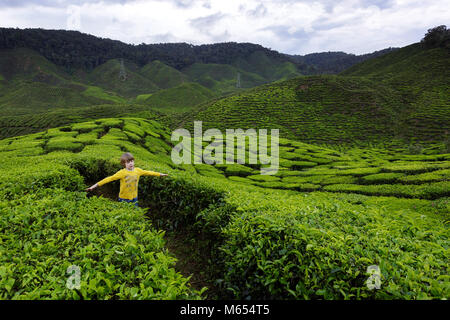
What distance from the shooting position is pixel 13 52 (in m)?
134

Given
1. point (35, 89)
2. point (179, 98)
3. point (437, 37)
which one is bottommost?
point (179, 98)

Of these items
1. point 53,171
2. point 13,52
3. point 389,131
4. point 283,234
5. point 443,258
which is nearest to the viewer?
point 443,258

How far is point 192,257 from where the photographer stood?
6578mm

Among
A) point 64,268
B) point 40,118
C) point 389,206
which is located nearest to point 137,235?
point 64,268

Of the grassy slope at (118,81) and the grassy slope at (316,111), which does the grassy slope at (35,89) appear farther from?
the grassy slope at (316,111)

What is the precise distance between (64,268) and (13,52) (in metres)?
190

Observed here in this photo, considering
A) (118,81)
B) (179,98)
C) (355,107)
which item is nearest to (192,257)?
(355,107)

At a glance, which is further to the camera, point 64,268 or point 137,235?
point 137,235

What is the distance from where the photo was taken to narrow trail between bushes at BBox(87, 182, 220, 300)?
222 inches

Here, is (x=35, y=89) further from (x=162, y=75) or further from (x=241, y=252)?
(x=241, y=252)

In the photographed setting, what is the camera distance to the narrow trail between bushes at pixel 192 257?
564 cm

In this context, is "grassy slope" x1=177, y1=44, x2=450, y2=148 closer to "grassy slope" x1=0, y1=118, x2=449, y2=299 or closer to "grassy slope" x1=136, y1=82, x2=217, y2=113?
"grassy slope" x1=136, y1=82, x2=217, y2=113

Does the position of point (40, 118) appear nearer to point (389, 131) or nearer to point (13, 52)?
point (389, 131)

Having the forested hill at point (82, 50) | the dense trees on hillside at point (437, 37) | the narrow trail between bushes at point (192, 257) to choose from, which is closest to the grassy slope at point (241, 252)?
the narrow trail between bushes at point (192, 257)
